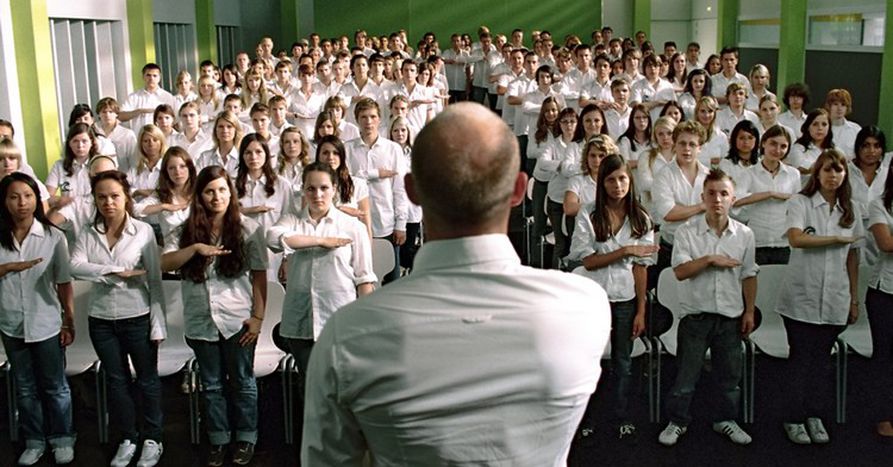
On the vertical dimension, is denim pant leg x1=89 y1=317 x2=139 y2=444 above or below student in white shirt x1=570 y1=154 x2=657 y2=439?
below

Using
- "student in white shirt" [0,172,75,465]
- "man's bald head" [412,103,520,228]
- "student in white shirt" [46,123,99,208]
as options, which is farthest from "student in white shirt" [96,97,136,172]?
"man's bald head" [412,103,520,228]

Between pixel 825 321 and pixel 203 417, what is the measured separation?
151 inches

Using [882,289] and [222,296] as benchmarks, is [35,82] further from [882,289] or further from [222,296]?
[882,289]

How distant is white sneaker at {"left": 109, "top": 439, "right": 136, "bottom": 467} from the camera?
538 cm

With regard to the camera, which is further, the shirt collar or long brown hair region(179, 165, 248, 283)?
long brown hair region(179, 165, 248, 283)

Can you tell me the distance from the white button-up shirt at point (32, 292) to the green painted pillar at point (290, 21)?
1637 centimetres

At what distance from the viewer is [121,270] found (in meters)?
5.11

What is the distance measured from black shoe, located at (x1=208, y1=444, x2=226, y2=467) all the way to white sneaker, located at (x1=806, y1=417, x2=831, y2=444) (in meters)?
3.43

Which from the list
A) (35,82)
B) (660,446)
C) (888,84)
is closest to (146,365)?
(660,446)

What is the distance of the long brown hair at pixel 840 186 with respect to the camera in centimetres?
552

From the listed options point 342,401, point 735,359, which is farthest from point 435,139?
point 735,359

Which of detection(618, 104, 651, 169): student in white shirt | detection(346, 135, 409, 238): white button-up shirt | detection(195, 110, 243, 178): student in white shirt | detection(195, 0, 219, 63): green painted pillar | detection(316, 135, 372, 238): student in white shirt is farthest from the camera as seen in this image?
detection(195, 0, 219, 63): green painted pillar

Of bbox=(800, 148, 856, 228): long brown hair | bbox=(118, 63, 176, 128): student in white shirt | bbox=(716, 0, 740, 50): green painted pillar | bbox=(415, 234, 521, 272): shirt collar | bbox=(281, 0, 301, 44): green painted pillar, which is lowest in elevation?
bbox=(800, 148, 856, 228): long brown hair

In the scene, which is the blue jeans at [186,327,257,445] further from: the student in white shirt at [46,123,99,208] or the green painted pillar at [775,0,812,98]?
the green painted pillar at [775,0,812,98]
